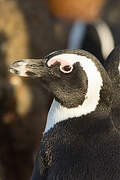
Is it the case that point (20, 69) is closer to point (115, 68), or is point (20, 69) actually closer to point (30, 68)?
point (30, 68)

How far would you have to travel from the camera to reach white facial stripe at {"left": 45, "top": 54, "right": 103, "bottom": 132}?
9.46 feet

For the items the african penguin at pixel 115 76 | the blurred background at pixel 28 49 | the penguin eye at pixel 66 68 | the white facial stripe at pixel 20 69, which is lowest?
the blurred background at pixel 28 49

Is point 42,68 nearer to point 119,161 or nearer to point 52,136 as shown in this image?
point 52,136

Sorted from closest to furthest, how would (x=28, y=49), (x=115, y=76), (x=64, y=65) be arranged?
(x=64, y=65)
(x=115, y=76)
(x=28, y=49)

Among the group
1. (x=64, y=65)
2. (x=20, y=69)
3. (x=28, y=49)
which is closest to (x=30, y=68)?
(x=20, y=69)

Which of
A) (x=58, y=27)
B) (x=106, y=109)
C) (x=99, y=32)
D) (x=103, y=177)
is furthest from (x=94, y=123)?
(x=58, y=27)

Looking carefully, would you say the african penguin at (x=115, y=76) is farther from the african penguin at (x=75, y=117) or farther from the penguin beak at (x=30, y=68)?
A: the penguin beak at (x=30, y=68)

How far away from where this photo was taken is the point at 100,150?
2.81 metres

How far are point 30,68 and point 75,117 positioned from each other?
35 cm

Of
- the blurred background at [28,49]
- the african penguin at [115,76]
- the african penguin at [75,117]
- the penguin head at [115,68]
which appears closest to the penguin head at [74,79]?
the african penguin at [75,117]

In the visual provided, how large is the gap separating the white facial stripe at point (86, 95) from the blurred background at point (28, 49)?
2103mm

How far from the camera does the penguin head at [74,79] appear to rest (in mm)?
2895

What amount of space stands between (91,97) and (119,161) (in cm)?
37

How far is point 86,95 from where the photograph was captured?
2939 millimetres
